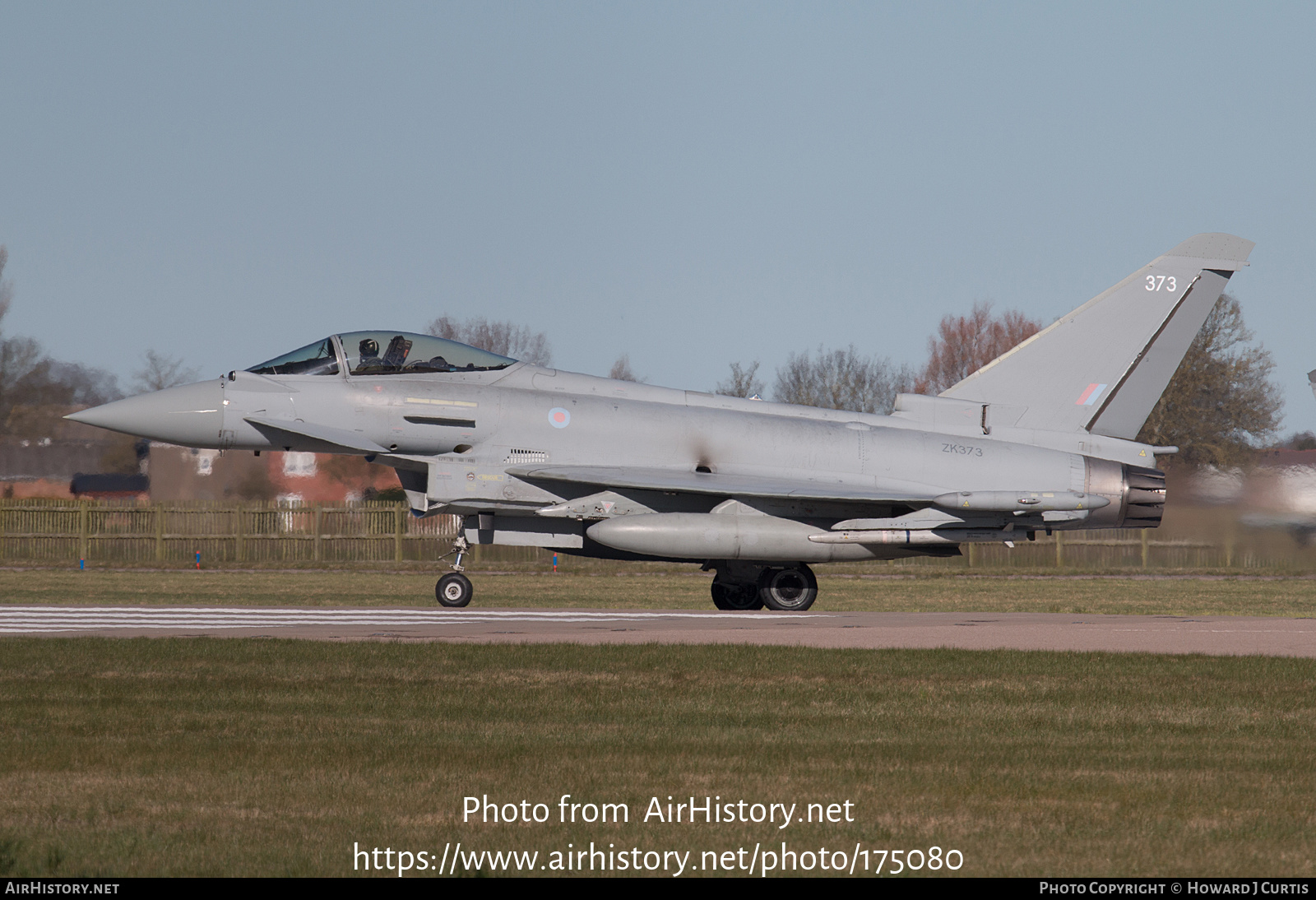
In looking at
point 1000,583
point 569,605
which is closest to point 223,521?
point 569,605

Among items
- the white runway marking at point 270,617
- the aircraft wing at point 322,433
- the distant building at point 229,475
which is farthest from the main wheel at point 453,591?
the distant building at point 229,475

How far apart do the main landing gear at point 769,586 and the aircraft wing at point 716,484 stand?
1.41 meters

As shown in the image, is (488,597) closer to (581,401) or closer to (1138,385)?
(581,401)

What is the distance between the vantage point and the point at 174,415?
17578mm

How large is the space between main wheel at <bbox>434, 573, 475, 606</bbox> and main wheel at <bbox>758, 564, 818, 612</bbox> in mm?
4077

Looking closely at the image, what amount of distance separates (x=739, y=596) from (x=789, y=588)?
→ 2.96 feet

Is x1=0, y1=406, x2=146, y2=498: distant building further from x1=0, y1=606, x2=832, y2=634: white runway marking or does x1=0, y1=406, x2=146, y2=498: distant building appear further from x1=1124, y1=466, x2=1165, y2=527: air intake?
x1=1124, y1=466, x2=1165, y2=527: air intake

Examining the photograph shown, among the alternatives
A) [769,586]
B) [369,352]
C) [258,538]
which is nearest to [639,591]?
[769,586]

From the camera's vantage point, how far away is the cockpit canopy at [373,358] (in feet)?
59.0

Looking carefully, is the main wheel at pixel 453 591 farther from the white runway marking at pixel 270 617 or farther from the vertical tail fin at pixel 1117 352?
the vertical tail fin at pixel 1117 352

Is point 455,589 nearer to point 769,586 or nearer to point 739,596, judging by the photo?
point 739,596

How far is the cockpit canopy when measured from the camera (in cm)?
1797

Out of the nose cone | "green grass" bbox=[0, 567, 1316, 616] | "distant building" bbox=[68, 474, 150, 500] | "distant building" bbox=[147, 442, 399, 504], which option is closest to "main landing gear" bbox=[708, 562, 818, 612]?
"green grass" bbox=[0, 567, 1316, 616]

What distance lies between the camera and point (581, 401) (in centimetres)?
1839
